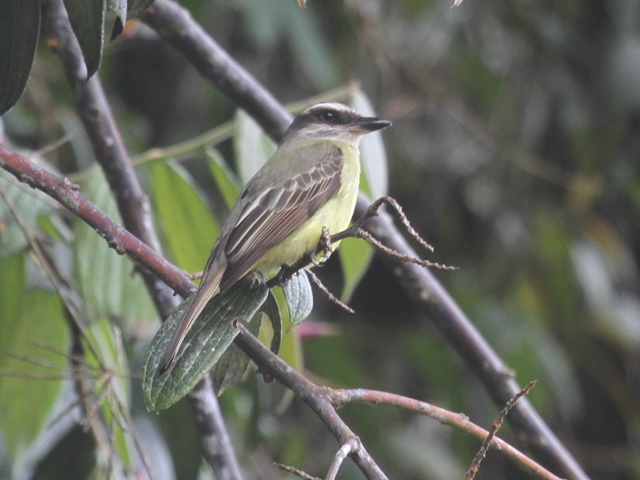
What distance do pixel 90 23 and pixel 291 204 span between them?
2.98ft

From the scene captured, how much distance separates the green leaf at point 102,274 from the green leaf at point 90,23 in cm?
97

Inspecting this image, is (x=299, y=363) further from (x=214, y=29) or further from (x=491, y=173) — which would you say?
(x=491, y=173)

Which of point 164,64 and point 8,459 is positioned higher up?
point 164,64

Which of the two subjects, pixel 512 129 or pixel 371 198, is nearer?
pixel 371 198

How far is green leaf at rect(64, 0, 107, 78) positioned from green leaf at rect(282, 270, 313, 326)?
2.11ft

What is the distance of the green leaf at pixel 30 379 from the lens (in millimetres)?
2457

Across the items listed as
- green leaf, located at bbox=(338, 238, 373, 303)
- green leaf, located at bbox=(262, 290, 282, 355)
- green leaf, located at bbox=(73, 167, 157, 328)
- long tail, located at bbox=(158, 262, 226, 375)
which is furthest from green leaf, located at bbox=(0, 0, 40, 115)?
green leaf, located at bbox=(338, 238, 373, 303)

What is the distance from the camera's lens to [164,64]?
5.30 meters

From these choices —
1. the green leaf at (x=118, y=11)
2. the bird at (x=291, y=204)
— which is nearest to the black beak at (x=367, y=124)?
the bird at (x=291, y=204)

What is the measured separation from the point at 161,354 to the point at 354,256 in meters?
1.00

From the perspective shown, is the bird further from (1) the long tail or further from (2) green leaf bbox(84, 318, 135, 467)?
(2) green leaf bbox(84, 318, 135, 467)

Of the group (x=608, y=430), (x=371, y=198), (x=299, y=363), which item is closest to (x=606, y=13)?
(x=608, y=430)

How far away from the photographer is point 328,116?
9.49 feet

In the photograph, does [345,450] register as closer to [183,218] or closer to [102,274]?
[102,274]
